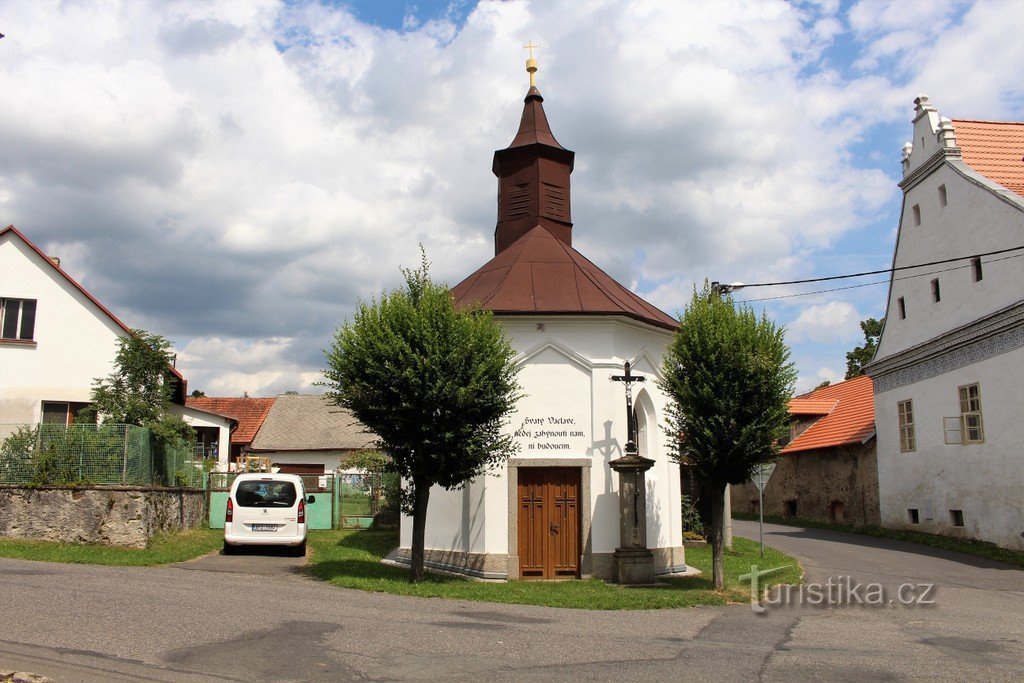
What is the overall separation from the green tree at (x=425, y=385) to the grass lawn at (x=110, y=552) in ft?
18.1

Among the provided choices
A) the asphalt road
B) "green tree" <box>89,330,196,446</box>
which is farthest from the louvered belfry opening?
the asphalt road

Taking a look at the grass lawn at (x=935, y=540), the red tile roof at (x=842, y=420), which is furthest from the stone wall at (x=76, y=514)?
the red tile roof at (x=842, y=420)

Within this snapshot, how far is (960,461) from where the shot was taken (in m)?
22.6

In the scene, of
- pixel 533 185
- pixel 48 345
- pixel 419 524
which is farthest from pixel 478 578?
pixel 48 345

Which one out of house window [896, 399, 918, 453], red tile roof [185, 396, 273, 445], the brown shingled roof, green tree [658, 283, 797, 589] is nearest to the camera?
green tree [658, 283, 797, 589]

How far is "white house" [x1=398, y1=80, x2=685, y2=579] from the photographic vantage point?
16250 mm

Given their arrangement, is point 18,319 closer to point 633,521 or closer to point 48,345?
point 48,345

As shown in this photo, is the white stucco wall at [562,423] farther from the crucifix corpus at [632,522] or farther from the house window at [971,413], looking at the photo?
the house window at [971,413]

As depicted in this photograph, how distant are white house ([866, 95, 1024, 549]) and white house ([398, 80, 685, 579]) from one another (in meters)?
8.89

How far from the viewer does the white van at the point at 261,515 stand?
57.6 ft

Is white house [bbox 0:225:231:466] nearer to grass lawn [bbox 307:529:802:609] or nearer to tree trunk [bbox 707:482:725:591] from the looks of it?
grass lawn [bbox 307:529:802:609]

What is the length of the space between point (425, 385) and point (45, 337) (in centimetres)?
1501

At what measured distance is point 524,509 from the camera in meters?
16.4

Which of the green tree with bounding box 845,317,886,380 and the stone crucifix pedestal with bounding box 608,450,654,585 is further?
the green tree with bounding box 845,317,886,380
